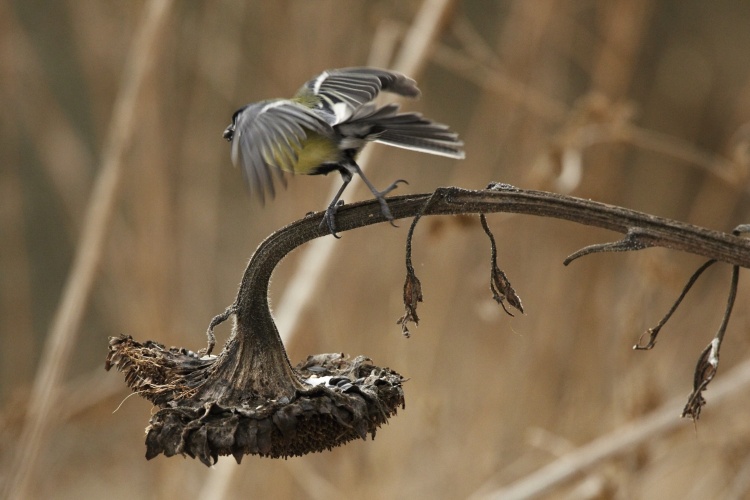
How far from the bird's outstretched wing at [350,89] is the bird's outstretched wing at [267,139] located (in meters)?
0.14

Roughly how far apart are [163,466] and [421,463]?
1.27 m

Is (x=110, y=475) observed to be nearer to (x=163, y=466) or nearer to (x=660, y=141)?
(x=163, y=466)

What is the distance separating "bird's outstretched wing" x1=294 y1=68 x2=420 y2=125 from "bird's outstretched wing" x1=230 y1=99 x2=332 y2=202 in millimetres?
136

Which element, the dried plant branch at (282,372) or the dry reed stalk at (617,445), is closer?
the dried plant branch at (282,372)

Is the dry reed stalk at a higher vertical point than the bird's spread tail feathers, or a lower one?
lower

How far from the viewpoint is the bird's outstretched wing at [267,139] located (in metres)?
0.81

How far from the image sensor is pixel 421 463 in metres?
3.22

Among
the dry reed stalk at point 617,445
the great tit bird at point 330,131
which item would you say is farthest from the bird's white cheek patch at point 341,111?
the dry reed stalk at point 617,445

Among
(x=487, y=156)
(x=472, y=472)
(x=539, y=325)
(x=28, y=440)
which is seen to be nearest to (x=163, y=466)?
(x=28, y=440)

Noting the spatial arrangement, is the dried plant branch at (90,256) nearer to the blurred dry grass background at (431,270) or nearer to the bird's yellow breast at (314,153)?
the blurred dry grass background at (431,270)

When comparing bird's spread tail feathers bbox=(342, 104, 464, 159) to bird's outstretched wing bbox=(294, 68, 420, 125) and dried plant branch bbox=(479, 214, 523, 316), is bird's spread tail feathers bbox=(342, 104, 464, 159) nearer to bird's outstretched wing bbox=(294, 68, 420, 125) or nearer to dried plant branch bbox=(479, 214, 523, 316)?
bird's outstretched wing bbox=(294, 68, 420, 125)

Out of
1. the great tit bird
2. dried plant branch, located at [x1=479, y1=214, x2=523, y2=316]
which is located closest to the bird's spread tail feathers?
the great tit bird

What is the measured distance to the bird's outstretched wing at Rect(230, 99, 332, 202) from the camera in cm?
81

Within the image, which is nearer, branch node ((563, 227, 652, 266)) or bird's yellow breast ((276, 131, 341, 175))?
branch node ((563, 227, 652, 266))
